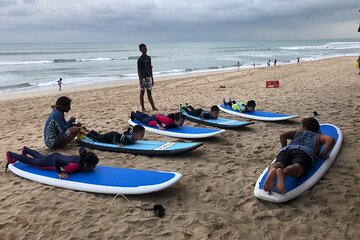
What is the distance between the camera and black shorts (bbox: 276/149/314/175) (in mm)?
3928

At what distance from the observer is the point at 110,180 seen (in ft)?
13.3

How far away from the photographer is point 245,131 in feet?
21.7

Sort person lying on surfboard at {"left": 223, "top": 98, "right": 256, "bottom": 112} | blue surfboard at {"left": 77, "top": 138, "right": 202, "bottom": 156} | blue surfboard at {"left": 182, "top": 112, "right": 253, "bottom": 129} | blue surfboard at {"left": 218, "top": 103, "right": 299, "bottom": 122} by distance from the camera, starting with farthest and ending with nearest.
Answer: person lying on surfboard at {"left": 223, "top": 98, "right": 256, "bottom": 112} → blue surfboard at {"left": 218, "top": 103, "right": 299, "bottom": 122} → blue surfboard at {"left": 182, "top": 112, "right": 253, "bottom": 129} → blue surfboard at {"left": 77, "top": 138, "right": 202, "bottom": 156}

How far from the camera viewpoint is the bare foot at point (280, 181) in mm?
3572

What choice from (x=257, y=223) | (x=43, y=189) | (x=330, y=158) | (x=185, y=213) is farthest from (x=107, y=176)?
(x=330, y=158)

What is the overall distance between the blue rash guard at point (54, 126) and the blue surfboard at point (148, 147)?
0.48m

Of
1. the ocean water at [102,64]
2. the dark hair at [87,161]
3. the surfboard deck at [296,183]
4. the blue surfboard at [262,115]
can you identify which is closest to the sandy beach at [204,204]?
the surfboard deck at [296,183]

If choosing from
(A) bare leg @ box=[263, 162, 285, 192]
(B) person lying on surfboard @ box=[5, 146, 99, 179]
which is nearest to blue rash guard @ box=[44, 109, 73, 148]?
(B) person lying on surfboard @ box=[5, 146, 99, 179]

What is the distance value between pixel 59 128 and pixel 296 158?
3909 millimetres

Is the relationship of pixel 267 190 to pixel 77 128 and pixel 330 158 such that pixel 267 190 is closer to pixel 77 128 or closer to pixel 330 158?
pixel 330 158

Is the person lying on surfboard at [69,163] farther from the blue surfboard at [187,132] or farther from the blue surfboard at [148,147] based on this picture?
the blue surfboard at [187,132]

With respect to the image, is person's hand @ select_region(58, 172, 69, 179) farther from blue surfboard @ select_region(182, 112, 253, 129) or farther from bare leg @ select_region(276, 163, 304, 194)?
blue surfboard @ select_region(182, 112, 253, 129)

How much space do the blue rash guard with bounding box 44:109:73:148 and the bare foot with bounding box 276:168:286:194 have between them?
12.3 feet

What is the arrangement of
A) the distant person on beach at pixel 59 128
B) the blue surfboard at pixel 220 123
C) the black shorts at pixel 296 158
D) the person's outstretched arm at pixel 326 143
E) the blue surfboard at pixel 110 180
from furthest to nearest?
the blue surfboard at pixel 220 123
the distant person on beach at pixel 59 128
the person's outstretched arm at pixel 326 143
the black shorts at pixel 296 158
the blue surfboard at pixel 110 180
